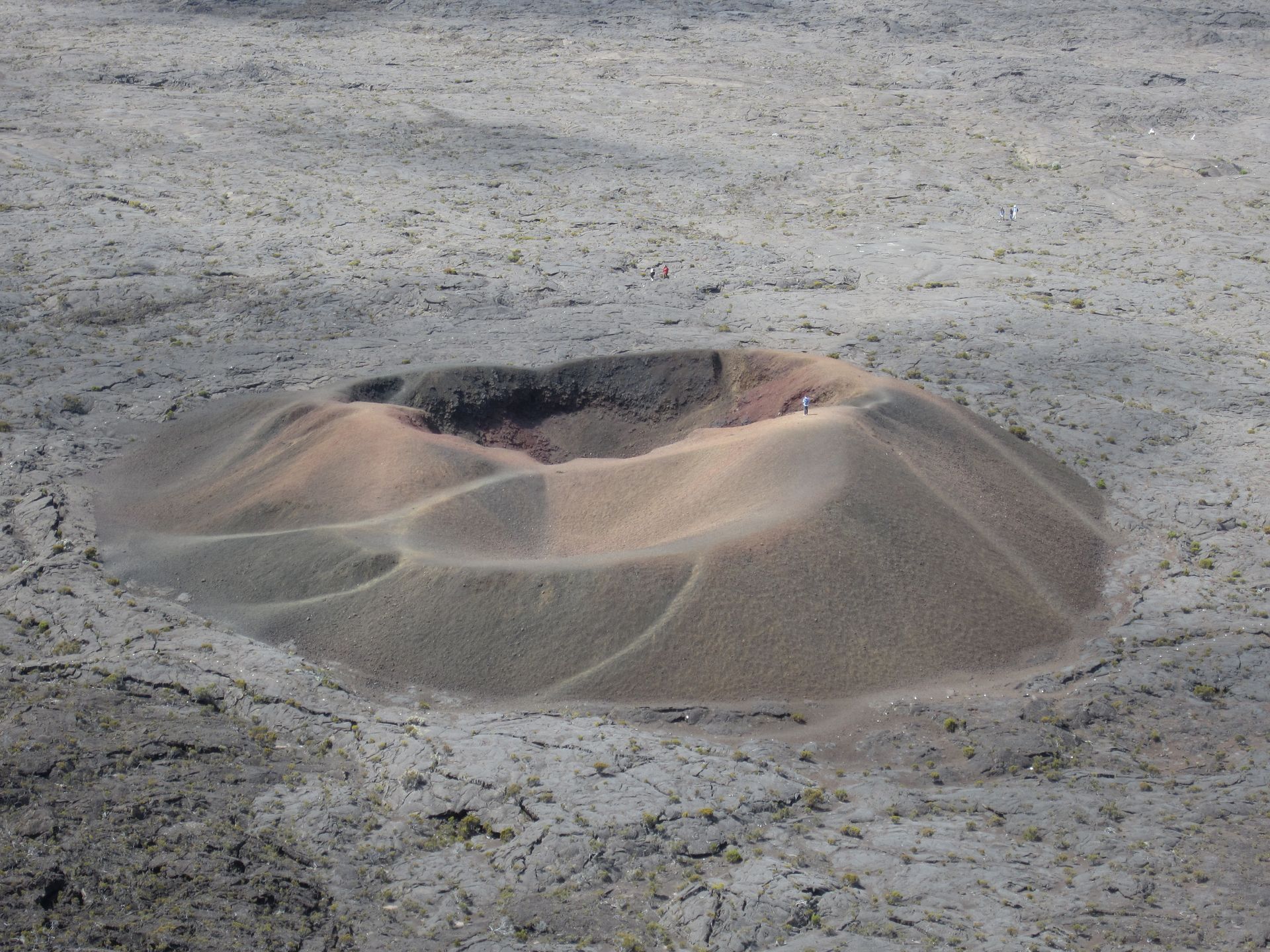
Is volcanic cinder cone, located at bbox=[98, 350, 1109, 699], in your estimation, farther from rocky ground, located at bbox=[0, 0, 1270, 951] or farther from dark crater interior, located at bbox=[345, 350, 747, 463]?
rocky ground, located at bbox=[0, 0, 1270, 951]

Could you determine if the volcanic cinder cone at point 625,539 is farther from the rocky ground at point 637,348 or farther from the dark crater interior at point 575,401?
the rocky ground at point 637,348

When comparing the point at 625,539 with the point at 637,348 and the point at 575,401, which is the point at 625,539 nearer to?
the point at 575,401

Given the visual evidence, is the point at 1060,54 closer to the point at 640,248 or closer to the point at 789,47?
the point at 789,47

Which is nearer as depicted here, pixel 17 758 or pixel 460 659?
pixel 17 758

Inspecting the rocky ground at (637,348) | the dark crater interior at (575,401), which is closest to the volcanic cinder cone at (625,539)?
the dark crater interior at (575,401)

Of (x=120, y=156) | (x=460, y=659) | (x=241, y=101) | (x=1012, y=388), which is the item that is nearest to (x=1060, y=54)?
(x=1012, y=388)

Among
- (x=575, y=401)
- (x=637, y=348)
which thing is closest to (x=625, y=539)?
(x=575, y=401)
